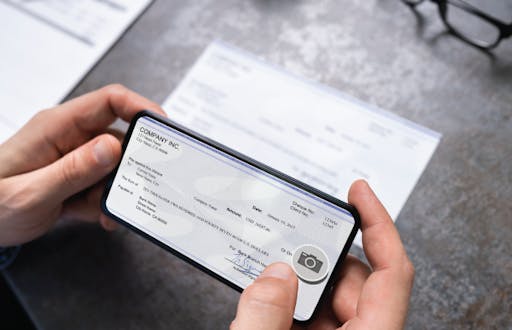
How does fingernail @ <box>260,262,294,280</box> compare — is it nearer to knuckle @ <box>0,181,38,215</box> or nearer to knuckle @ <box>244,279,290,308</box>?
knuckle @ <box>244,279,290,308</box>

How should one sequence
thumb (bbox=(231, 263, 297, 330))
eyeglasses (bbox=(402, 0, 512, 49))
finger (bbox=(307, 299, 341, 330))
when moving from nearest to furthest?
thumb (bbox=(231, 263, 297, 330))
finger (bbox=(307, 299, 341, 330))
eyeglasses (bbox=(402, 0, 512, 49))

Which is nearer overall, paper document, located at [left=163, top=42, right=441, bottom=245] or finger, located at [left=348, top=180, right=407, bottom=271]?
finger, located at [left=348, top=180, right=407, bottom=271]

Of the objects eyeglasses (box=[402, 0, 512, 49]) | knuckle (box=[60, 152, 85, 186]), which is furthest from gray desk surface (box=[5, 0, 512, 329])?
knuckle (box=[60, 152, 85, 186])

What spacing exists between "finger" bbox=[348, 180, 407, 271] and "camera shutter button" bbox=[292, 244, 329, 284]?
5cm

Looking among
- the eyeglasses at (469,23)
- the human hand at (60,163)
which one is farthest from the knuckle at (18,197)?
the eyeglasses at (469,23)

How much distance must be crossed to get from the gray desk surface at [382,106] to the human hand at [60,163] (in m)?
0.04

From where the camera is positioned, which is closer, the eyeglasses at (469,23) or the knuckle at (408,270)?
the knuckle at (408,270)

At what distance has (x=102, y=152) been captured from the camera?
0.40 metres

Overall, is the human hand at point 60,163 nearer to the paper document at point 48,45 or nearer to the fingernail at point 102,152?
the fingernail at point 102,152

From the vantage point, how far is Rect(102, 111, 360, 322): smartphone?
15.0 inches

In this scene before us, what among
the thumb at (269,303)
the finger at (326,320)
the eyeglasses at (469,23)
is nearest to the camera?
the thumb at (269,303)

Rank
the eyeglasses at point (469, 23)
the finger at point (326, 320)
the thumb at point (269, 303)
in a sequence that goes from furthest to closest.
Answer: the eyeglasses at point (469, 23) < the finger at point (326, 320) < the thumb at point (269, 303)

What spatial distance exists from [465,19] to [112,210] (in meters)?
0.54

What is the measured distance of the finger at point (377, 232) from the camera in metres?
0.38
